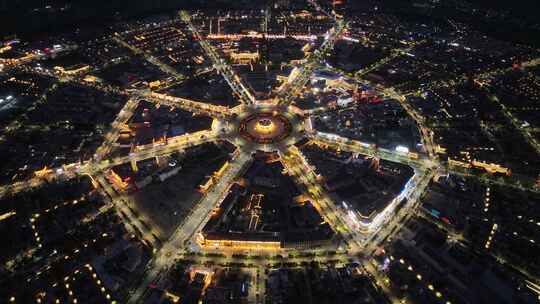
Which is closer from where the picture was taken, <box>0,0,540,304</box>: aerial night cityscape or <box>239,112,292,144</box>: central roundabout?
<box>0,0,540,304</box>: aerial night cityscape

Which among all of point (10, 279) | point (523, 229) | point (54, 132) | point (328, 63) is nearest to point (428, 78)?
point (328, 63)

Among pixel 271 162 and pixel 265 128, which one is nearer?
pixel 271 162

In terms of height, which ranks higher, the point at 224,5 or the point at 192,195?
the point at 224,5

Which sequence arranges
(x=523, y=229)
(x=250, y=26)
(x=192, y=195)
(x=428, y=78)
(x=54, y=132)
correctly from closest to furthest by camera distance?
1. (x=523, y=229)
2. (x=192, y=195)
3. (x=54, y=132)
4. (x=428, y=78)
5. (x=250, y=26)

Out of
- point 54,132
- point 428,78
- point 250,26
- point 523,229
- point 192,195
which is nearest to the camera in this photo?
point 523,229

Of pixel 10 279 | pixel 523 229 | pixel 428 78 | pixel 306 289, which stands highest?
pixel 428 78

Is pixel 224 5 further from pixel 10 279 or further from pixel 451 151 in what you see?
pixel 10 279

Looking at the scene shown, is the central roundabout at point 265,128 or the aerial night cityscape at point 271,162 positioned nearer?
the aerial night cityscape at point 271,162

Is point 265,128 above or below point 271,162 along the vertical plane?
above
